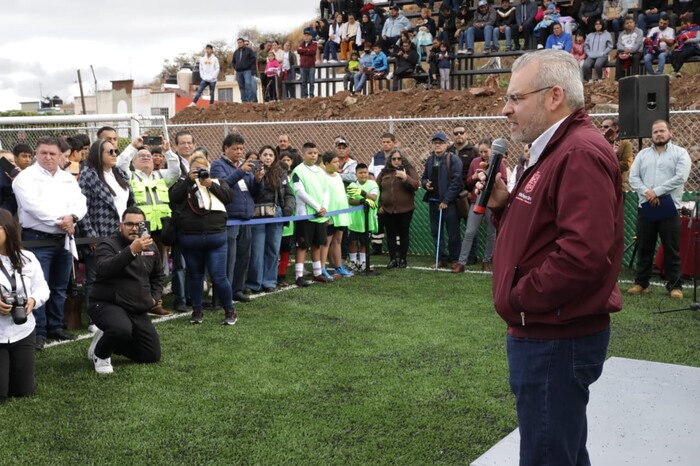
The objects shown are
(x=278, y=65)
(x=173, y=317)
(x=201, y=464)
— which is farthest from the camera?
(x=278, y=65)

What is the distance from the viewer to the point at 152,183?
8.94 m

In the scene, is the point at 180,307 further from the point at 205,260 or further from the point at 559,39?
the point at 559,39

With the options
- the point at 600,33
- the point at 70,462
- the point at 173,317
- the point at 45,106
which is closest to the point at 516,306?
the point at 70,462

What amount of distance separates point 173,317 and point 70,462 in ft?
13.3

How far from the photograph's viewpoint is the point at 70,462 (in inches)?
183

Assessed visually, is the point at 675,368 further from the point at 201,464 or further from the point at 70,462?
the point at 70,462

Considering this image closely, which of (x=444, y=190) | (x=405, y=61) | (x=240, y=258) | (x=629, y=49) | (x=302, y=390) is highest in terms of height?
(x=405, y=61)

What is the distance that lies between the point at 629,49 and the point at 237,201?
12.2m

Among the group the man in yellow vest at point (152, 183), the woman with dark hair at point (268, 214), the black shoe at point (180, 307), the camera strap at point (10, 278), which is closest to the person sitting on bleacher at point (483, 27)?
the woman with dark hair at point (268, 214)

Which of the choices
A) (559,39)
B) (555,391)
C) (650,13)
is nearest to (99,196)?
(555,391)

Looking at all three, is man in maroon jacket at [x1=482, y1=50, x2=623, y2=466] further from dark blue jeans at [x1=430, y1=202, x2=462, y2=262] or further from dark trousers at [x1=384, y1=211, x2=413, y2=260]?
dark blue jeans at [x1=430, y1=202, x2=462, y2=262]

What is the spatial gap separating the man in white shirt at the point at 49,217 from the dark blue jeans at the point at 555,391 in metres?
5.63

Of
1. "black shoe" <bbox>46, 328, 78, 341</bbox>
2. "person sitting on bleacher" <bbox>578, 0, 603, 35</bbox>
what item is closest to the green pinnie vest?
"black shoe" <bbox>46, 328, 78, 341</bbox>

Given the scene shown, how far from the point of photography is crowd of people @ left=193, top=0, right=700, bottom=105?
17953mm
